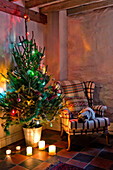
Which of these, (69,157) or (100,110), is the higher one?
(100,110)

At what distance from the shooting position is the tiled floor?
101 inches

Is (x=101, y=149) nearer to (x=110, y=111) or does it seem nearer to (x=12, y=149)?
(x=110, y=111)

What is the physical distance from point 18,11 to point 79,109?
83.0 inches

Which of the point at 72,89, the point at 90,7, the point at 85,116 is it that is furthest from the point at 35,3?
the point at 85,116

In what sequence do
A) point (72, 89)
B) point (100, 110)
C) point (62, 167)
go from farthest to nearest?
point (72, 89)
point (100, 110)
point (62, 167)

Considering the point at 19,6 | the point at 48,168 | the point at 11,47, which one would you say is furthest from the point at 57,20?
the point at 48,168

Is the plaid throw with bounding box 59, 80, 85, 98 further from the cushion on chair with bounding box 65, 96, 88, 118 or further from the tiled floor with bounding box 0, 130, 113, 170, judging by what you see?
the tiled floor with bounding box 0, 130, 113, 170

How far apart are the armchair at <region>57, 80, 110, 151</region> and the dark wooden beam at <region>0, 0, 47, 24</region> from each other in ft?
4.69

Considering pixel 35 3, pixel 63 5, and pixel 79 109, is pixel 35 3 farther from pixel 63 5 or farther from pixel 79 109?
pixel 79 109

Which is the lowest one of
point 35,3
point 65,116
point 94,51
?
point 65,116

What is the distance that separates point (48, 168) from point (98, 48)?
254 cm

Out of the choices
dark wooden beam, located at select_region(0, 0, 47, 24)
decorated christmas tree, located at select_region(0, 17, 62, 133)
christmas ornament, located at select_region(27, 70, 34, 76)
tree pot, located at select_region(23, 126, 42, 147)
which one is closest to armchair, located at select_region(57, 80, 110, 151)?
decorated christmas tree, located at select_region(0, 17, 62, 133)

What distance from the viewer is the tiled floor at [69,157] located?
2.57 metres

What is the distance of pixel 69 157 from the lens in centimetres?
283
